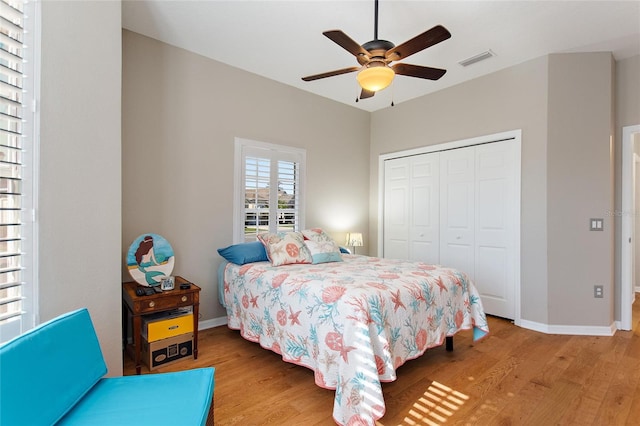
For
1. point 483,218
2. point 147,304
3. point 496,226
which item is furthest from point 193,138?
point 496,226

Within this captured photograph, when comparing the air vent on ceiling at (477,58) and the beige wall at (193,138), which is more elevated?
the air vent on ceiling at (477,58)

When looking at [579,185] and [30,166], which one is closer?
[30,166]

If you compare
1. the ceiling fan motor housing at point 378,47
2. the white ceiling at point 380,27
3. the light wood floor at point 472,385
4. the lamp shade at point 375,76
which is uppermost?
the white ceiling at point 380,27

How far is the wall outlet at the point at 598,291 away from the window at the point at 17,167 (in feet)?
14.9

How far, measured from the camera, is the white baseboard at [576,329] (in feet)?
10.5

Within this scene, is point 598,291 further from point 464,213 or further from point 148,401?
point 148,401

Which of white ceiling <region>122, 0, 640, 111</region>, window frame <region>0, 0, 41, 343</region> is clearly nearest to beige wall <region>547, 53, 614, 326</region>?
white ceiling <region>122, 0, 640, 111</region>

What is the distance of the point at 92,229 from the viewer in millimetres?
1928

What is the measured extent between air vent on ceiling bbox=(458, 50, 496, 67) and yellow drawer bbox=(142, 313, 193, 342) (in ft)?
12.2

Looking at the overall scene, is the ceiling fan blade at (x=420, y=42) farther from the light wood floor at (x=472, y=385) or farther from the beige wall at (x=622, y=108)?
the beige wall at (x=622, y=108)

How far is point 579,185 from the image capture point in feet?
10.7

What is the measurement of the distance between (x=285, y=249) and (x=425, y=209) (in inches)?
89.1

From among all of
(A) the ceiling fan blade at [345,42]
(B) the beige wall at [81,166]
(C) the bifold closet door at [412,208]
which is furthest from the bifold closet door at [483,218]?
(B) the beige wall at [81,166]

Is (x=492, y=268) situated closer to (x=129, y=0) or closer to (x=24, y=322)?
(x=24, y=322)
